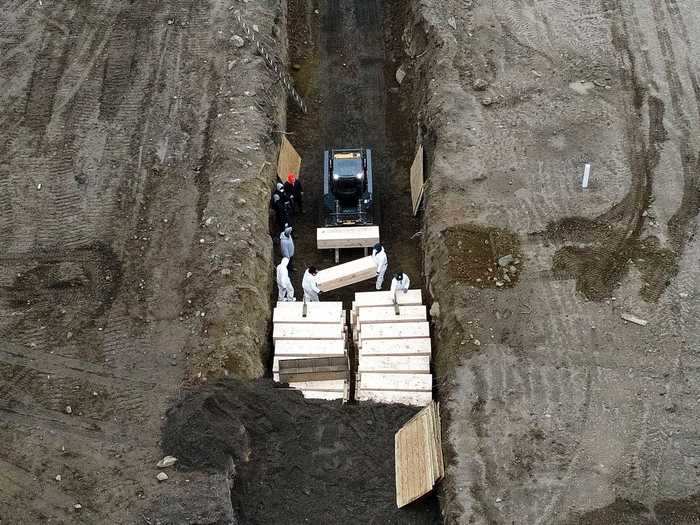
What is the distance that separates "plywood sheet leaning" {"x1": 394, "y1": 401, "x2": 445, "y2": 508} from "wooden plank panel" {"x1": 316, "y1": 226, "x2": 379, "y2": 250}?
16.1ft

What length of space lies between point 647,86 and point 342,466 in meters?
11.8

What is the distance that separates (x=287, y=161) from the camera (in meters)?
17.1

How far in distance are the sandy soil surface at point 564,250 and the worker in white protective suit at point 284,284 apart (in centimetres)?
301

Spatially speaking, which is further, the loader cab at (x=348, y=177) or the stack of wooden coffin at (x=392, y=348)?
the loader cab at (x=348, y=177)

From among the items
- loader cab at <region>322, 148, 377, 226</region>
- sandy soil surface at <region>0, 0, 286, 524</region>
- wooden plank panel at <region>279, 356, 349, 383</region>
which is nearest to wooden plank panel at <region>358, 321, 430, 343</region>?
wooden plank panel at <region>279, 356, 349, 383</region>

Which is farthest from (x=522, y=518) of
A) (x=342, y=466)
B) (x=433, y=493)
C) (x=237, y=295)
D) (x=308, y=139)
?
(x=308, y=139)

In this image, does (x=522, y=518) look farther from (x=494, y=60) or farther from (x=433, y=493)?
(x=494, y=60)

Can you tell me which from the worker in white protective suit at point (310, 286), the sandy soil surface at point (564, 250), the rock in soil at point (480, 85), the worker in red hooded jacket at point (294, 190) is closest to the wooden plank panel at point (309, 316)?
the worker in white protective suit at point (310, 286)

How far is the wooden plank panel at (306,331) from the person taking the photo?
43.9 feet

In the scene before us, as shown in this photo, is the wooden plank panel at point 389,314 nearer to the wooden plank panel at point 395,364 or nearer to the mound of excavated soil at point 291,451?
the wooden plank panel at point 395,364

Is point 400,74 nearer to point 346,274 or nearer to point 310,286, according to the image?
point 346,274

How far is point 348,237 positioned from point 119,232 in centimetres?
496

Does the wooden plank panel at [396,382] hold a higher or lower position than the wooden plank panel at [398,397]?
higher

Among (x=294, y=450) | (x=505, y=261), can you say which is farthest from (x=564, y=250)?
(x=294, y=450)
